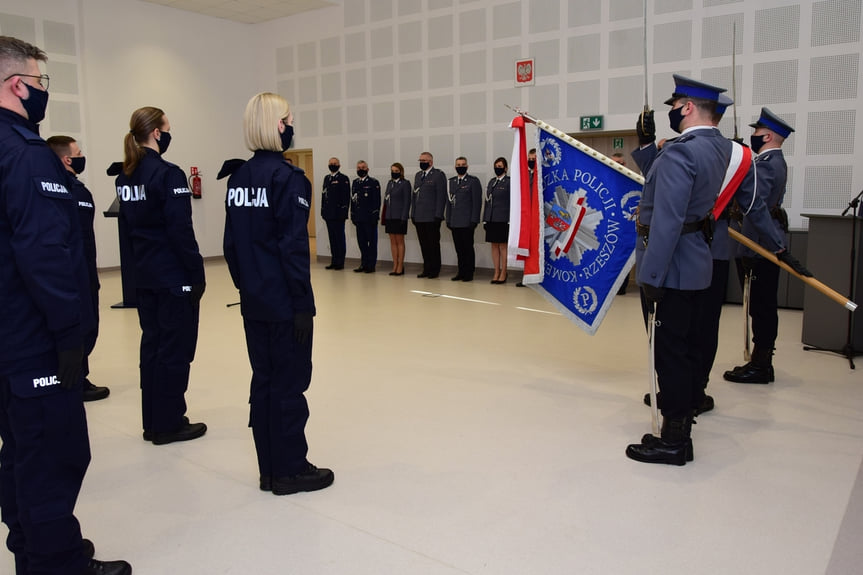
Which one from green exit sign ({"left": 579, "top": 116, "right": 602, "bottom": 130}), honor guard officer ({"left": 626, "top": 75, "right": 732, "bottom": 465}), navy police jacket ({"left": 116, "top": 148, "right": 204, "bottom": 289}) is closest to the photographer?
honor guard officer ({"left": 626, "top": 75, "right": 732, "bottom": 465})

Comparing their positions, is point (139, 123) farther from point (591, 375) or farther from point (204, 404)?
point (591, 375)

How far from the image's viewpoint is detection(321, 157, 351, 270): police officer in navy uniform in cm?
1148

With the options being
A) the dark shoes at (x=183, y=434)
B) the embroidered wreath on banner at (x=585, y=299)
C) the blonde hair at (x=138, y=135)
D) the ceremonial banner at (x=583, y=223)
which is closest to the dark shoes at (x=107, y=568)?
the dark shoes at (x=183, y=434)

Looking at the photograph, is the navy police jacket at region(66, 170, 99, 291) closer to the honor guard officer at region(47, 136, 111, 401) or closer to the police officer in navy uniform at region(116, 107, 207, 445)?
the honor guard officer at region(47, 136, 111, 401)

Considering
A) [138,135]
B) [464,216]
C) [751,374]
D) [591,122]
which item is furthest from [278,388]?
[591,122]

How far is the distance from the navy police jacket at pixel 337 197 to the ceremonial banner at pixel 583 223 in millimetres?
7404

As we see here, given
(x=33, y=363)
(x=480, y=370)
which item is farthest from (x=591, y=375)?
(x=33, y=363)

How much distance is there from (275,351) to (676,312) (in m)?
1.88

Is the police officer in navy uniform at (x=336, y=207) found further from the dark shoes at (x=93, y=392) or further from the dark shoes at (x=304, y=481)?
the dark shoes at (x=304, y=481)

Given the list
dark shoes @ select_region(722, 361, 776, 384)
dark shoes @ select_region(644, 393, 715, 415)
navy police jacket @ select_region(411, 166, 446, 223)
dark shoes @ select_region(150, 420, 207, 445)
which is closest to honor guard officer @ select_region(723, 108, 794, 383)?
dark shoes @ select_region(722, 361, 776, 384)

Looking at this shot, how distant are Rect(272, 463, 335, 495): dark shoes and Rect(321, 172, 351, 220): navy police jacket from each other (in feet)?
28.6

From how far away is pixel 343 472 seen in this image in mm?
3242

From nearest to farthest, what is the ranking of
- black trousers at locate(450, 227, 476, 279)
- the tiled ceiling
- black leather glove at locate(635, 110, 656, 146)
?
black leather glove at locate(635, 110, 656, 146) → black trousers at locate(450, 227, 476, 279) → the tiled ceiling

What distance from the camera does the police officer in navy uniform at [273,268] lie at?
276 centimetres
